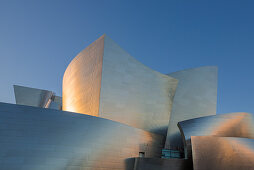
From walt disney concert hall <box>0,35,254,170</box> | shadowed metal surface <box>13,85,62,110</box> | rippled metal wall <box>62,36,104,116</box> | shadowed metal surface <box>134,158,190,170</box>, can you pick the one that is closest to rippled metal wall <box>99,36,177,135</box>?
walt disney concert hall <box>0,35,254,170</box>

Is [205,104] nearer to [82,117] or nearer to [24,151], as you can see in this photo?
[82,117]

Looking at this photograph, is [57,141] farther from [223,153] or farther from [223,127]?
[223,127]

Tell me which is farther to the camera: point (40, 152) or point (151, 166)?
point (151, 166)

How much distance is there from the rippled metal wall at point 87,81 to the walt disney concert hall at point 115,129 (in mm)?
81

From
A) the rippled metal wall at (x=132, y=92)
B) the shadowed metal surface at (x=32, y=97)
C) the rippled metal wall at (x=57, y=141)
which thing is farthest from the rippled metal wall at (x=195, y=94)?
the shadowed metal surface at (x=32, y=97)

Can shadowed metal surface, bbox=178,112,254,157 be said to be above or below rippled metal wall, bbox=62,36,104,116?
below

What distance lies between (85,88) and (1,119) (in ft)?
26.8

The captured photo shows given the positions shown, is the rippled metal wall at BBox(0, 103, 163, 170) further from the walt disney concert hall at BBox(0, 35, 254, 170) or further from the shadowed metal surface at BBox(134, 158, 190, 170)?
the shadowed metal surface at BBox(134, 158, 190, 170)

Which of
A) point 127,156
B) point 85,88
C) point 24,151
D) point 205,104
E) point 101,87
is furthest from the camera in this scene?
point 205,104

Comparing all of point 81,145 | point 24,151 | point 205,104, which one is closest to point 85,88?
point 81,145

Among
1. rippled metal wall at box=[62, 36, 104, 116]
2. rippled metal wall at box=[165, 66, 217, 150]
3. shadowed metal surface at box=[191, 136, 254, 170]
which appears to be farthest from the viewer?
rippled metal wall at box=[165, 66, 217, 150]

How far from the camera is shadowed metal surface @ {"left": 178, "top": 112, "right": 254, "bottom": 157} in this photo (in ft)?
36.3

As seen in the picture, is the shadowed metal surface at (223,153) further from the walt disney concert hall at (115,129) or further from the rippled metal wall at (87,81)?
the rippled metal wall at (87,81)

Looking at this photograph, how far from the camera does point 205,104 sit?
72.2 ft
